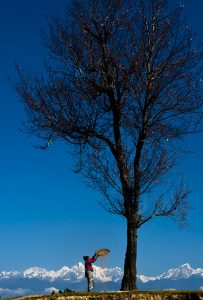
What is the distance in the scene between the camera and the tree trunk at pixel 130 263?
Answer: 58.6 feet

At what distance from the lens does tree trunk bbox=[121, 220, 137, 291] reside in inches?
703

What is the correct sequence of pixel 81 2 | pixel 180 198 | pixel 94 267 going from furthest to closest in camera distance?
pixel 81 2
pixel 180 198
pixel 94 267

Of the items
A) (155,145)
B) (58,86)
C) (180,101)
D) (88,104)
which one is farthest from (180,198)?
(58,86)

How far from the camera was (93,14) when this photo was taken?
69.8 ft

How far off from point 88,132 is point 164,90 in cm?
327

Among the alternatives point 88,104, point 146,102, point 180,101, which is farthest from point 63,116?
point 180,101

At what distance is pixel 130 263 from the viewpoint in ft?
59.6

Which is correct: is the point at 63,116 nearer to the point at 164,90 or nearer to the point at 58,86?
the point at 58,86

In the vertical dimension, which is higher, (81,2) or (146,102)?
(81,2)

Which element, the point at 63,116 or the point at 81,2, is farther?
the point at 81,2

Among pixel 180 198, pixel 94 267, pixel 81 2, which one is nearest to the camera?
pixel 94 267

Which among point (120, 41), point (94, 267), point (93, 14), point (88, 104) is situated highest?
point (93, 14)

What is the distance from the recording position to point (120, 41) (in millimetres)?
20781

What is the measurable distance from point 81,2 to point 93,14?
1024 mm
